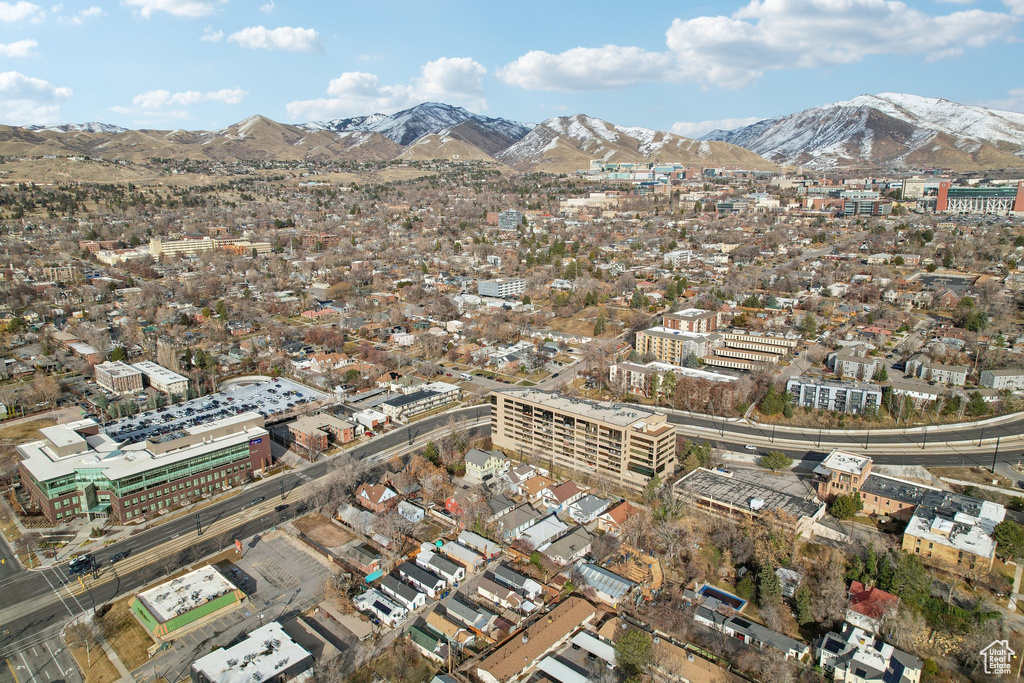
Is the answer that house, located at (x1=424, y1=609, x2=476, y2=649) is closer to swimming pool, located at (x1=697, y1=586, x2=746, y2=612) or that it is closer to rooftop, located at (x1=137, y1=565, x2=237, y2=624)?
rooftop, located at (x1=137, y1=565, x2=237, y2=624)

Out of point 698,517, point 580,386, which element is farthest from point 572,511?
point 580,386

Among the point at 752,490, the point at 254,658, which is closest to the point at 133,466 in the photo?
the point at 254,658

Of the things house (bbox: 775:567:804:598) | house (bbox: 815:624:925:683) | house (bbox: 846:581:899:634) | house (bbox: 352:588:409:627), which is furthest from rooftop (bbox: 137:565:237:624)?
house (bbox: 846:581:899:634)

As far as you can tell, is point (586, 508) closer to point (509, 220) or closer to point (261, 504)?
point (261, 504)

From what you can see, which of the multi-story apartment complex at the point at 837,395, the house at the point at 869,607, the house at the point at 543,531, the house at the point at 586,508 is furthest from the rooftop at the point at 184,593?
the multi-story apartment complex at the point at 837,395

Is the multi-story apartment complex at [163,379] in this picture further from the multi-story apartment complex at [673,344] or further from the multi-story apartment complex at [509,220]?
the multi-story apartment complex at [509,220]
